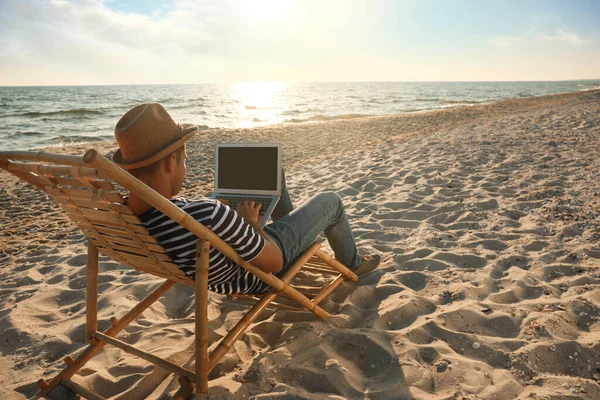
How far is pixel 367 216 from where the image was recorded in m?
A: 4.65

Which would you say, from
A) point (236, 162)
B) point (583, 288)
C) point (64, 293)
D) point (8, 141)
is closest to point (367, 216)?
Result: point (236, 162)

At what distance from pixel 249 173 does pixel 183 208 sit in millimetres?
1344

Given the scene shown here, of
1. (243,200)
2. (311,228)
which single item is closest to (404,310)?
(311,228)

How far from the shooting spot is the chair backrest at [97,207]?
64.1 inches

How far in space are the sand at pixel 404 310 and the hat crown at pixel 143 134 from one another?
3.97 ft

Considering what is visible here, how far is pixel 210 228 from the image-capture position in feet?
6.12

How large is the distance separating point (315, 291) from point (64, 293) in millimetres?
2023

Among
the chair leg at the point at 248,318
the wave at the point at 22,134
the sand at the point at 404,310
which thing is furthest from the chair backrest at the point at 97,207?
the wave at the point at 22,134

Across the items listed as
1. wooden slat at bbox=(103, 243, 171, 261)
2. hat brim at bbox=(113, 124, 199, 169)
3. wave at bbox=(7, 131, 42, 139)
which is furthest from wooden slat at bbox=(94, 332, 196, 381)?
wave at bbox=(7, 131, 42, 139)

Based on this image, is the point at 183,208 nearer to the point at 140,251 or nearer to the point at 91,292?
the point at 140,251

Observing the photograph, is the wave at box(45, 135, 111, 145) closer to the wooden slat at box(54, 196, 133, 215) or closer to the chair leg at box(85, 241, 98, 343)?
the chair leg at box(85, 241, 98, 343)

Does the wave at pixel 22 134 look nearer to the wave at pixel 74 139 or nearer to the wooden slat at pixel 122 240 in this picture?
the wave at pixel 74 139

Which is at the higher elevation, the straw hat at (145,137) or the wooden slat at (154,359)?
the straw hat at (145,137)

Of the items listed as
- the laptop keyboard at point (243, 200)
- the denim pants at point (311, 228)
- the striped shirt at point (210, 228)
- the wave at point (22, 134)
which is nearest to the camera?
the striped shirt at point (210, 228)
